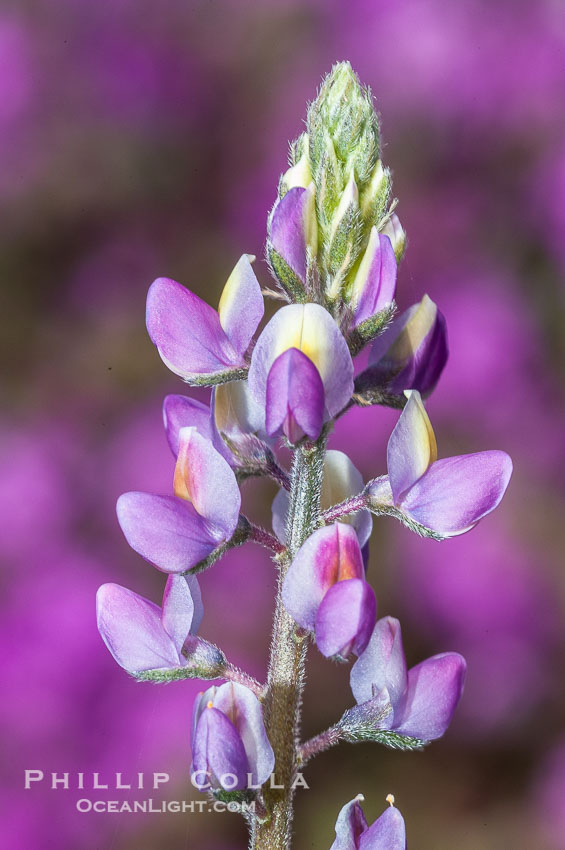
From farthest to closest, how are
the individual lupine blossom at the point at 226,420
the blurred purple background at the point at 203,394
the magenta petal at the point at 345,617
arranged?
the blurred purple background at the point at 203,394 → the individual lupine blossom at the point at 226,420 → the magenta petal at the point at 345,617

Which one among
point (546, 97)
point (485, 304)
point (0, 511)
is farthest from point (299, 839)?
point (546, 97)

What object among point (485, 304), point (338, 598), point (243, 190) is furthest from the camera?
point (243, 190)

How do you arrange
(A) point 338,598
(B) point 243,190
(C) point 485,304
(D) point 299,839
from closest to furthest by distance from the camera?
(A) point 338,598 → (D) point 299,839 → (C) point 485,304 → (B) point 243,190

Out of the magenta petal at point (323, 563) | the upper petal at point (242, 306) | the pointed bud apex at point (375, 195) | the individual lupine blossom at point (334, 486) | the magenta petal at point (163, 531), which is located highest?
the pointed bud apex at point (375, 195)

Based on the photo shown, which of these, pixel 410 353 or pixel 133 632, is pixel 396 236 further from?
pixel 133 632

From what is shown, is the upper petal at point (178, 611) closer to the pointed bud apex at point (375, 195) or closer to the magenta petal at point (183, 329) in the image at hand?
the magenta petal at point (183, 329)

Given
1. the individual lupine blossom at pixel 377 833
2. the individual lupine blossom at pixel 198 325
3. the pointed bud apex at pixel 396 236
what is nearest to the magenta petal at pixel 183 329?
the individual lupine blossom at pixel 198 325

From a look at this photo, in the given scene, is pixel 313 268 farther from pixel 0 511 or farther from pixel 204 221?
pixel 204 221

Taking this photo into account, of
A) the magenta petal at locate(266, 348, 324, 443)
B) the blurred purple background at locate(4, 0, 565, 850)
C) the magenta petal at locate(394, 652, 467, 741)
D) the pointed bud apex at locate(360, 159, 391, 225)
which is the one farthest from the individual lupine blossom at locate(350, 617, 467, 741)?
the blurred purple background at locate(4, 0, 565, 850)

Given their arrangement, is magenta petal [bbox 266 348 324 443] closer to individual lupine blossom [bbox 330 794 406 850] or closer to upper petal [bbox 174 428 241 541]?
upper petal [bbox 174 428 241 541]
